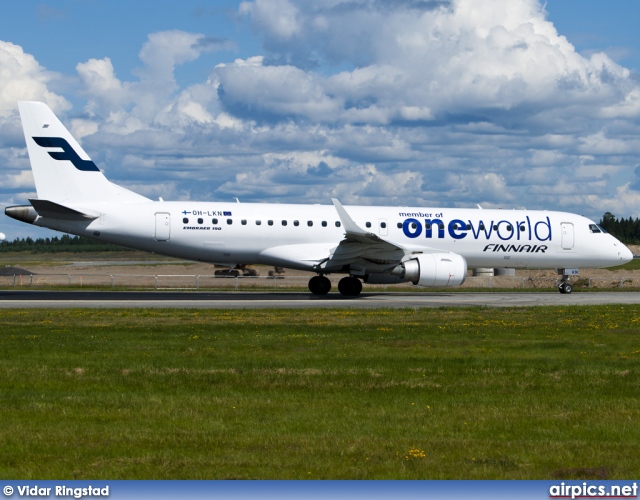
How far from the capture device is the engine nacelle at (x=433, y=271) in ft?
108

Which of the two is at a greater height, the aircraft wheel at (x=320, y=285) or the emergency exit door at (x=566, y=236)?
Answer: the emergency exit door at (x=566, y=236)

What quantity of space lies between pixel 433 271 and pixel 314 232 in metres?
5.17

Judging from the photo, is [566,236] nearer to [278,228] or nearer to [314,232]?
[314,232]

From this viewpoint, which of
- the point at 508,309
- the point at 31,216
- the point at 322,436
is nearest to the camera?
the point at 322,436

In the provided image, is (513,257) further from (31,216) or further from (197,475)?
(197,475)

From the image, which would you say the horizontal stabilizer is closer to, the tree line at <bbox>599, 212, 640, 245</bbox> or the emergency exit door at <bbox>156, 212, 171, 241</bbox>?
the emergency exit door at <bbox>156, 212, 171, 241</bbox>

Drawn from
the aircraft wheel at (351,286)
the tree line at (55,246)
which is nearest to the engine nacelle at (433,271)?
the aircraft wheel at (351,286)

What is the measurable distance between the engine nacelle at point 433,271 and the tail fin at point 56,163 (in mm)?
11893

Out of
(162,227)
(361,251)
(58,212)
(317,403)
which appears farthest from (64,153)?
(317,403)

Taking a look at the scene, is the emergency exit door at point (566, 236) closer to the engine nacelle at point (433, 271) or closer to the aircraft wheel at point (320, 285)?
the engine nacelle at point (433, 271)

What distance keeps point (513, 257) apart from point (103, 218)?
56.6 feet

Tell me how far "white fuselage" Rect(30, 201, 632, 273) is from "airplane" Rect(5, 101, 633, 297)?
40 mm

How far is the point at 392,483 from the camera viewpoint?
292 inches

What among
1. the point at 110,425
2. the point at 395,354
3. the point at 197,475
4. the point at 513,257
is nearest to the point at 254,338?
the point at 395,354
